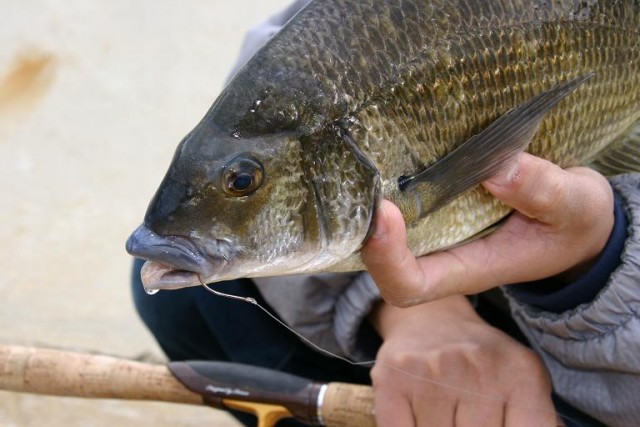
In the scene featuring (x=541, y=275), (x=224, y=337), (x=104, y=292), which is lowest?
(x=104, y=292)

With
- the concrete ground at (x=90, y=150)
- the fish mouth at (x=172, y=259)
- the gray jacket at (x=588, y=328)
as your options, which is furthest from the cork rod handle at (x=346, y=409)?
the concrete ground at (x=90, y=150)

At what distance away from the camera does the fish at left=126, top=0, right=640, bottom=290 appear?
1.91ft

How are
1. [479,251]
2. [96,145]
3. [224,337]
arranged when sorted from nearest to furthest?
[479,251], [224,337], [96,145]

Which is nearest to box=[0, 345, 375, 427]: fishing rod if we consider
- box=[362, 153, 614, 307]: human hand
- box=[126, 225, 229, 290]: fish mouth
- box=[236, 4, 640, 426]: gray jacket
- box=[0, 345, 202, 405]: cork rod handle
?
box=[0, 345, 202, 405]: cork rod handle

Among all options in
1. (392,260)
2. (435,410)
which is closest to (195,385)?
(435,410)

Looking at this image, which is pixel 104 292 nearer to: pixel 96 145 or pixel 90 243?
pixel 90 243

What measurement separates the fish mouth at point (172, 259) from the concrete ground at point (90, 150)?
0.85 m

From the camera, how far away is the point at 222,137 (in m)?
0.59

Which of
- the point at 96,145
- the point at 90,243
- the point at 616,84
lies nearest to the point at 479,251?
the point at 616,84

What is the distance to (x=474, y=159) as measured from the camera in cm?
65

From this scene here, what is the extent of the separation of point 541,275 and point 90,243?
4.16ft

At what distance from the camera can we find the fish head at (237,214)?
0.57m

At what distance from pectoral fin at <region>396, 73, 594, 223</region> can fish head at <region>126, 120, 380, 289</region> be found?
0.04m

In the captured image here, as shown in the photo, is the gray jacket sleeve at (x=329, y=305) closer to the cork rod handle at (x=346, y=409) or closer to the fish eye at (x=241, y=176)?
the cork rod handle at (x=346, y=409)
